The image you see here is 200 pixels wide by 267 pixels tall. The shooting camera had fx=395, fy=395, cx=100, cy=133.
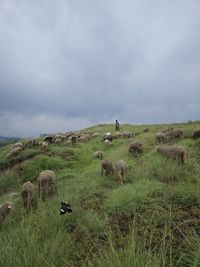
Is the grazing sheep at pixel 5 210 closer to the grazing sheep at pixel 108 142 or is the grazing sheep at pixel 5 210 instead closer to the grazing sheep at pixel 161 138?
the grazing sheep at pixel 161 138

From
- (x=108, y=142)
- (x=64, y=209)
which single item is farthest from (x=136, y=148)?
(x=64, y=209)

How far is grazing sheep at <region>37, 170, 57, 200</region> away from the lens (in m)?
13.1

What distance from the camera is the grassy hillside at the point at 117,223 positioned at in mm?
5816

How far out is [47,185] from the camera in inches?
539

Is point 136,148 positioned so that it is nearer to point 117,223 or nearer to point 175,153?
point 175,153

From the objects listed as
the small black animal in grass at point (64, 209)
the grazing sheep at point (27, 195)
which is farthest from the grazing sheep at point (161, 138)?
the small black animal in grass at point (64, 209)

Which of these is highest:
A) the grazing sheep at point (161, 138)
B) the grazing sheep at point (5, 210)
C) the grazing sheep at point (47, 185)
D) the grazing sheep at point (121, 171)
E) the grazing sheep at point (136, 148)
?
the grazing sheep at point (161, 138)

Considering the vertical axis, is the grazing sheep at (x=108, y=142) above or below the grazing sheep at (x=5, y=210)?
above

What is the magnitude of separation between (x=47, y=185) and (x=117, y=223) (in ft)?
18.4

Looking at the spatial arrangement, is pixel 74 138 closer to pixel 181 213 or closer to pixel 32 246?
pixel 181 213

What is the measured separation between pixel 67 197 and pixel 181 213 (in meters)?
4.02

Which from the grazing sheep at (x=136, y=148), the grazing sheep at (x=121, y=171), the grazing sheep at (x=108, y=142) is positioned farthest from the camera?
the grazing sheep at (x=108, y=142)

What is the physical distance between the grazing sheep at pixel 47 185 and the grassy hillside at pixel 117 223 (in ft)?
1.09

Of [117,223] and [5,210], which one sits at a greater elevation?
[117,223]
